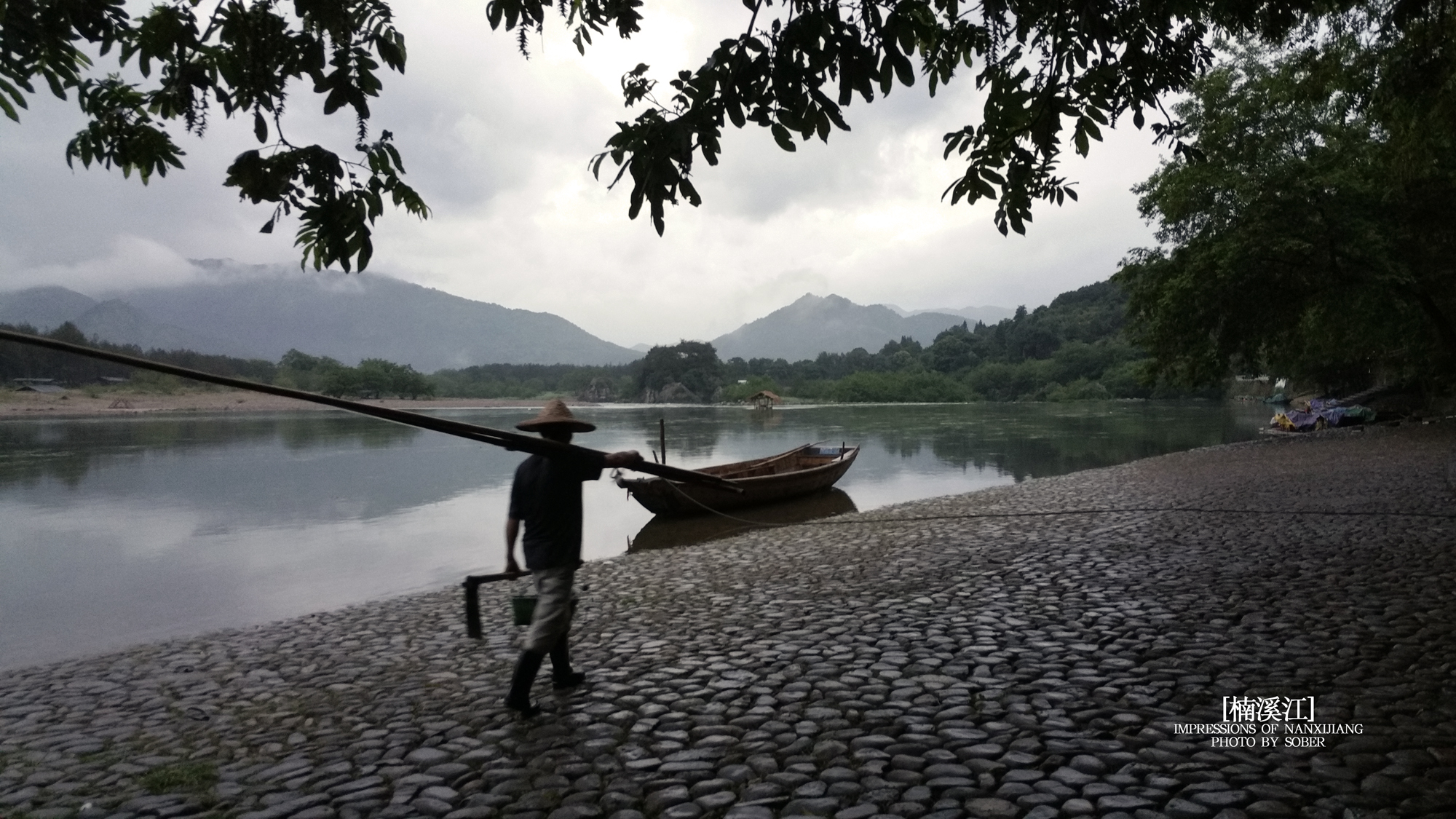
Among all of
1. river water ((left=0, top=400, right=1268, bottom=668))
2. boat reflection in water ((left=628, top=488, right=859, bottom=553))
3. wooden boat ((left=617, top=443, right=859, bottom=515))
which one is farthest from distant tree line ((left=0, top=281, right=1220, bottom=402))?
boat reflection in water ((left=628, top=488, right=859, bottom=553))

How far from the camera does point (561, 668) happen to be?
4629 mm

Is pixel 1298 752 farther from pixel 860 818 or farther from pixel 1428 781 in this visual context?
pixel 860 818

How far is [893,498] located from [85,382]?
3071 inches

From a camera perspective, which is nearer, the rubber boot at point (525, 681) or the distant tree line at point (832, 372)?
the rubber boot at point (525, 681)

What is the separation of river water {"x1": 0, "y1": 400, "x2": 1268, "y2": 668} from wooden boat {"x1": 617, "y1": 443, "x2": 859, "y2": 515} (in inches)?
17.1

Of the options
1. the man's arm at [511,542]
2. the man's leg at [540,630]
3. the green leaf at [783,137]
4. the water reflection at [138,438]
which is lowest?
the water reflection at [138,438]

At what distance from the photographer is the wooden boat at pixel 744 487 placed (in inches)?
648

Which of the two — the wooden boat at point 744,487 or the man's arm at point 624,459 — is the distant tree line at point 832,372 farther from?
the man's arm at point 624,459

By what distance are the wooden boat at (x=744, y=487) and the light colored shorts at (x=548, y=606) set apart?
10149 millimetres

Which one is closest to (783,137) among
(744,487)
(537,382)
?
(744,487)

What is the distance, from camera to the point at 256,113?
3318 mm

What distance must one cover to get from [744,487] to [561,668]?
12.8m

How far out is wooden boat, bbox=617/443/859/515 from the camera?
1645 cm

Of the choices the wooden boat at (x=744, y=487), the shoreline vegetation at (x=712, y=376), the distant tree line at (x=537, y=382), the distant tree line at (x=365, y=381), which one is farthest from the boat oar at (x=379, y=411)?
the distant tree line at (x=537, y=382)
